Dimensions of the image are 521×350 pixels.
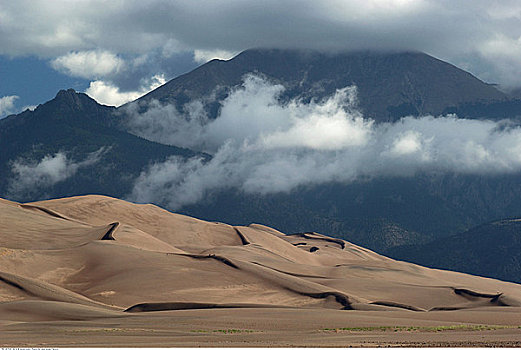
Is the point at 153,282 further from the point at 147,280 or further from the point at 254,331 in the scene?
the point at 254,331

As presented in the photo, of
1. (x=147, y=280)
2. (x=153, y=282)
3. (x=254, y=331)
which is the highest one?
(x=254, y=331)

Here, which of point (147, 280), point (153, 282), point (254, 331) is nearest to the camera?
point (254, 331)

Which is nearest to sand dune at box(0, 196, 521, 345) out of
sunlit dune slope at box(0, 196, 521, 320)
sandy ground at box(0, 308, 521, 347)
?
sunlit dune slope at box(0, 196, 521, 320)

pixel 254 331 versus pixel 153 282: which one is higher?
pixel 254 331

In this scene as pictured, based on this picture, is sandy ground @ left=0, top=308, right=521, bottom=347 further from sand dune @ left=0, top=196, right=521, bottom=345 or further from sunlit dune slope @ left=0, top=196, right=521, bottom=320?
sunlit dune slope @ left=0, top=196, right=521, bottom=320

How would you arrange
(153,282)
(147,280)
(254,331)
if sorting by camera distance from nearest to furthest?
(254,331) < (153,282) < (147,280)

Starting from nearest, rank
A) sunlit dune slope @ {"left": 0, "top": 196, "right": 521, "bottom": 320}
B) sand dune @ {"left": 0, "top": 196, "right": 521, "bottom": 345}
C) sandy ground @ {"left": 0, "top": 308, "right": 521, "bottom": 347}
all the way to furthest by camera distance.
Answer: sandy ground @ {"left": 0, "top": 308, "right": 521, "bottom": 347}
sand dune @ {"left": 0, "top": 196, "right": 521, "bottom": 345}
sunlit dune slope @ {"left": 0, "top": 196, "right": 521, "bottom": 320}

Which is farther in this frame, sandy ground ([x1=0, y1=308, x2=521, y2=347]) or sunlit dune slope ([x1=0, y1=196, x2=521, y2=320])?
sunlit dune slope ([x1=0, y1=196, x2=521, y2=320])

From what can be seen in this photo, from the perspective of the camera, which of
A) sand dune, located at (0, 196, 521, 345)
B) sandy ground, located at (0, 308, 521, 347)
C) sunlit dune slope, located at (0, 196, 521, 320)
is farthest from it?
sunlit dune slope, located at (0, 196, 521, 320)

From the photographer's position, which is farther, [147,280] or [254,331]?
[147,280]

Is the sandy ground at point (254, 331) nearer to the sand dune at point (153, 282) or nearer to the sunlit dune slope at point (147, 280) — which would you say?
the sand dune at point (153, 282)

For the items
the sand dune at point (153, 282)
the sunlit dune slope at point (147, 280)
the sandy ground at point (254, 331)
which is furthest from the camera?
the sunlit dune slope at point (147, 280)

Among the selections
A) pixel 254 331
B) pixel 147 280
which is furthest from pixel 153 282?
pixel 254 331

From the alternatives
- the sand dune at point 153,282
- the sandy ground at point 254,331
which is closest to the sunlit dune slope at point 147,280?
the sand dune at point 153,282
